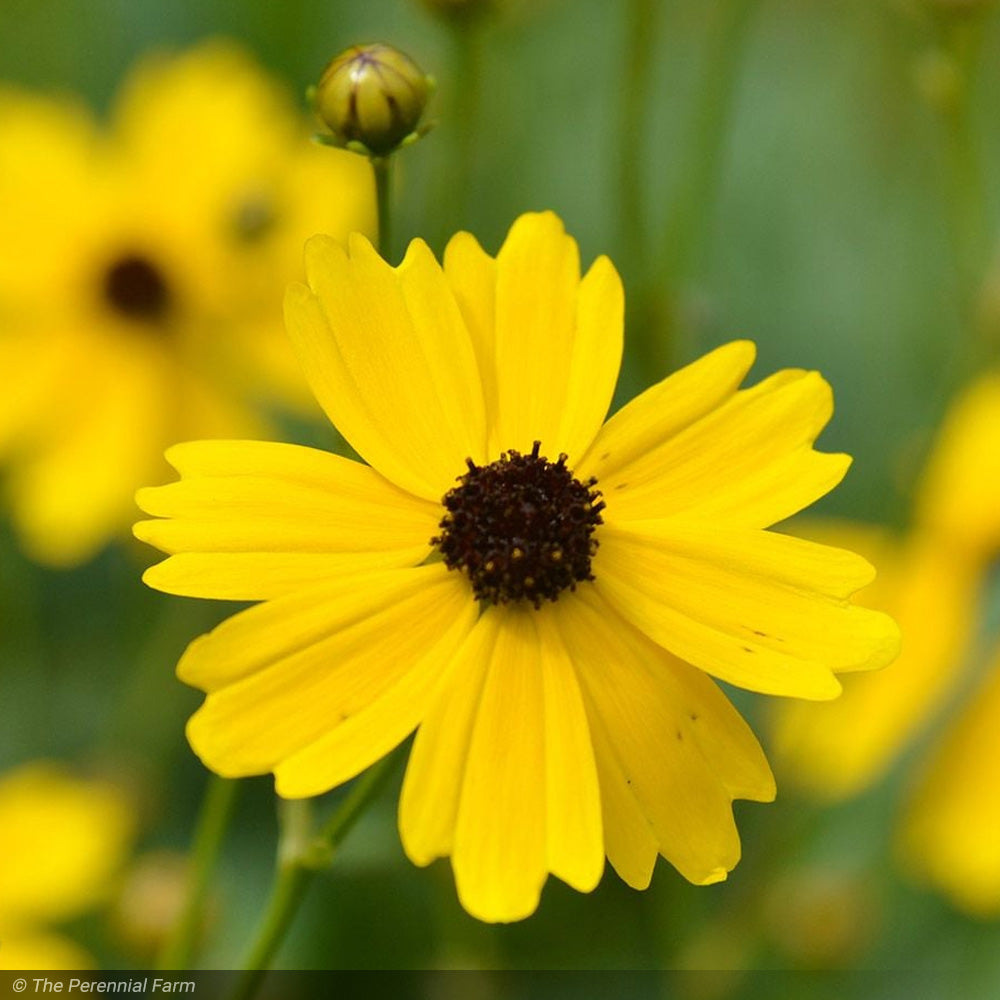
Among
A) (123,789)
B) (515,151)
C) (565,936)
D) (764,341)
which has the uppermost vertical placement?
(515,151)

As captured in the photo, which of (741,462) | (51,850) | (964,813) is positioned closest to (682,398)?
(741,462)

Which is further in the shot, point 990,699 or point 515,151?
point 515,151

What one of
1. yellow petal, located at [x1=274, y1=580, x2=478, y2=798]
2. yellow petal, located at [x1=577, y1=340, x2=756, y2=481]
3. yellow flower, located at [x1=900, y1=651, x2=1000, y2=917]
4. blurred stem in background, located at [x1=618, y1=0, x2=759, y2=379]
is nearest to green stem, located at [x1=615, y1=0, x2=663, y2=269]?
blurred stem in background, located at [x1=618, y1=0, x2=759, y2=379]

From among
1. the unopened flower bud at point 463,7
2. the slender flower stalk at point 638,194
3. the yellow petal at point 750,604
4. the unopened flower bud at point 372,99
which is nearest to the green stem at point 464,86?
the unopened flower bud at point 463,7

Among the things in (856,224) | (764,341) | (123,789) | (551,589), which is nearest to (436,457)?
(551,589)

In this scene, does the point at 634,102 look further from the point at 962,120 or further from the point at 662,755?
the point at 662,755

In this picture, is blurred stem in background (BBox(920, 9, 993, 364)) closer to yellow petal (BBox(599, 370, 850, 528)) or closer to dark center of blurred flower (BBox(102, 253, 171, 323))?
yellow petal (BBox(599, 370, 850, 528))

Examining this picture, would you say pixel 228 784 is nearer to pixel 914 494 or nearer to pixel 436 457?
pixel 436 457
